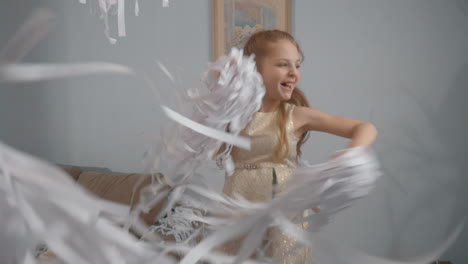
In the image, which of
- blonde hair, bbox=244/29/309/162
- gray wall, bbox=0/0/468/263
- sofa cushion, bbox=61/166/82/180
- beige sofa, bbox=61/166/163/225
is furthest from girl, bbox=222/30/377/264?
sofa cushion, bbox=61/166/82/180

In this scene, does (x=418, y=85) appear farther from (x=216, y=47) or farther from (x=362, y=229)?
(x=216, y=47)

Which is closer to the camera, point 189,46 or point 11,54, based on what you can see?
point 11,54

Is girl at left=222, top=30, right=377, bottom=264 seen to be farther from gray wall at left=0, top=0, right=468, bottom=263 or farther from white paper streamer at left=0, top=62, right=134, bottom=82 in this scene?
gray wall at left=0, top=0, right=468, bottom=263

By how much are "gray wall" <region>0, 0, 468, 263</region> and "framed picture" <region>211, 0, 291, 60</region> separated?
0.06 metres

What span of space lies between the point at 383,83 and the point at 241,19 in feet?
2.54

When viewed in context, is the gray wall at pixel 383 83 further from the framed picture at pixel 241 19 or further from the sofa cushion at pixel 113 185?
the sofa cushion at pixel 113 185

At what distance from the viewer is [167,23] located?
90.7 inches

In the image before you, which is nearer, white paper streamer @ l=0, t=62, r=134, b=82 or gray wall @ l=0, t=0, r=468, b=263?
white paper streamer @ l=0, t=62, r=134, b=82

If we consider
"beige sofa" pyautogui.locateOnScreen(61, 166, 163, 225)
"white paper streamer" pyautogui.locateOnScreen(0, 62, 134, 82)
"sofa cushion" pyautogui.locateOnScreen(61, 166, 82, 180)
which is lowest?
"sofa cushion" pyautogui.locateOnScreen(61, 166, 82, 180)

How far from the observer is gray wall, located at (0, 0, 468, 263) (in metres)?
2.07

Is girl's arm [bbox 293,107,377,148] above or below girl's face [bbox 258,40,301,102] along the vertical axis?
below

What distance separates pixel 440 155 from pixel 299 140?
1.32 m

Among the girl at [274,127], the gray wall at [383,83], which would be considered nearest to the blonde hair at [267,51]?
the girl at [274,127]

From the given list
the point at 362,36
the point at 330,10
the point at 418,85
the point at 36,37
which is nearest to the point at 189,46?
the point at 330,10
